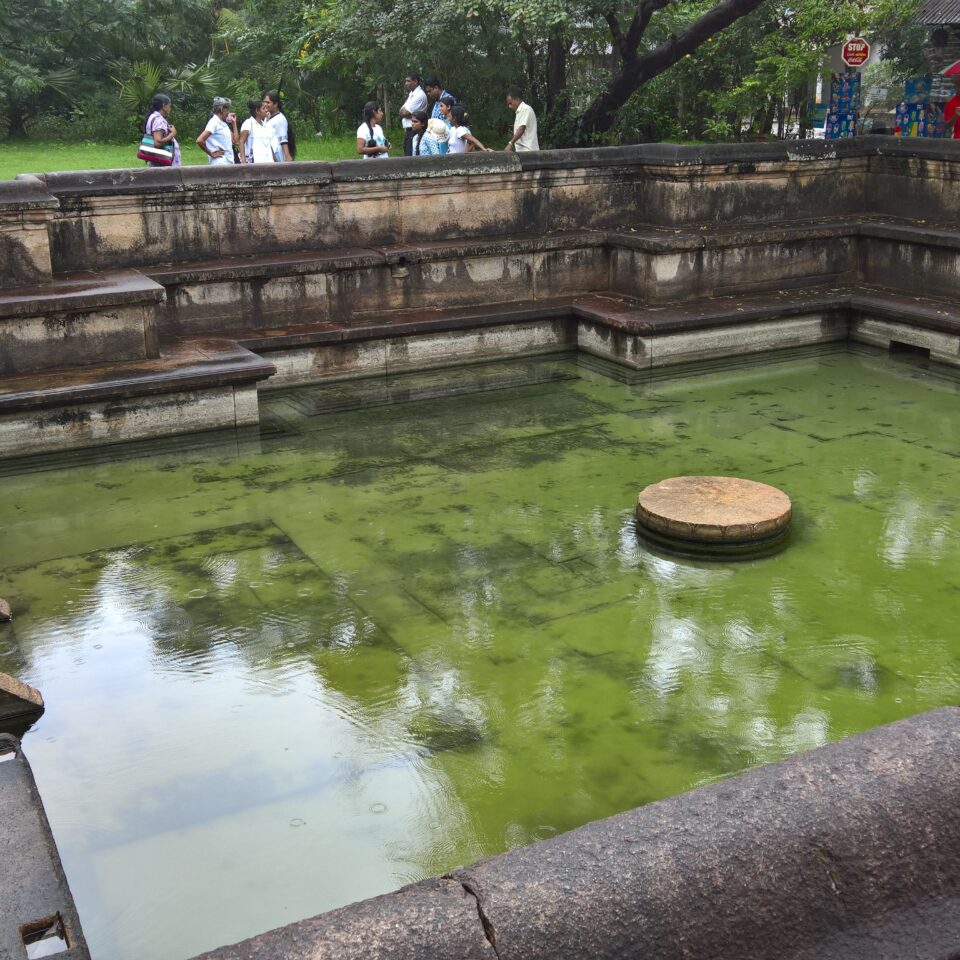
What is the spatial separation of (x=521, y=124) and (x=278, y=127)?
2.60 meters

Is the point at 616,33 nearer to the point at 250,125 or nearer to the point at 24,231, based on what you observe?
the point at 250,125

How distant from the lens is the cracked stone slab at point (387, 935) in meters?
2.19

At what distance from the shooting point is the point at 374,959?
2.19m

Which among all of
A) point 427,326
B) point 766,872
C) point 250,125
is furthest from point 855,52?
→ point 766,872

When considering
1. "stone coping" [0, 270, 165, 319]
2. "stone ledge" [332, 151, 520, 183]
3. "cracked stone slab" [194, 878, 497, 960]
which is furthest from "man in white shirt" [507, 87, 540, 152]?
"cracked stone slab" [194, 878, 497, 960]

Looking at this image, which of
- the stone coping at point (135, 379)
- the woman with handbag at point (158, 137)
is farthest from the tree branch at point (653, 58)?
the stone coping at point (135, 379)

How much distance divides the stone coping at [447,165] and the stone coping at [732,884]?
259 inches

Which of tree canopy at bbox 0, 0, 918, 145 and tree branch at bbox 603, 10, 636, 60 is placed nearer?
tree branch at bbox 603, 10, 636, 60

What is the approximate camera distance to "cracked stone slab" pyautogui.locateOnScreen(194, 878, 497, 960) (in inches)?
86.3

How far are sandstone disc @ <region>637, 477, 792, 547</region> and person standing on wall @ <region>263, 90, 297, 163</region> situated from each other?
7.37 metres

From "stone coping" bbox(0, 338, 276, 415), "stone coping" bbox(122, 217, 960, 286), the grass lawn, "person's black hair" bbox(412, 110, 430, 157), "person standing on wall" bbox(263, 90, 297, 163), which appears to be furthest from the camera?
the grass lawn

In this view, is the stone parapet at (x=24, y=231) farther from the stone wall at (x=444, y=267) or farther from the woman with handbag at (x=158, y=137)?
the woman with handbag at (x=158, y=137)

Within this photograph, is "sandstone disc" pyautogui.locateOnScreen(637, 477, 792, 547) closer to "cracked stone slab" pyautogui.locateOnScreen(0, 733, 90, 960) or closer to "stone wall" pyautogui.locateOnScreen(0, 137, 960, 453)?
"stone wall" pyautogui.locateOnScreen(0, 137, 960, 453)

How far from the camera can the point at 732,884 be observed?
2439 millimetres
